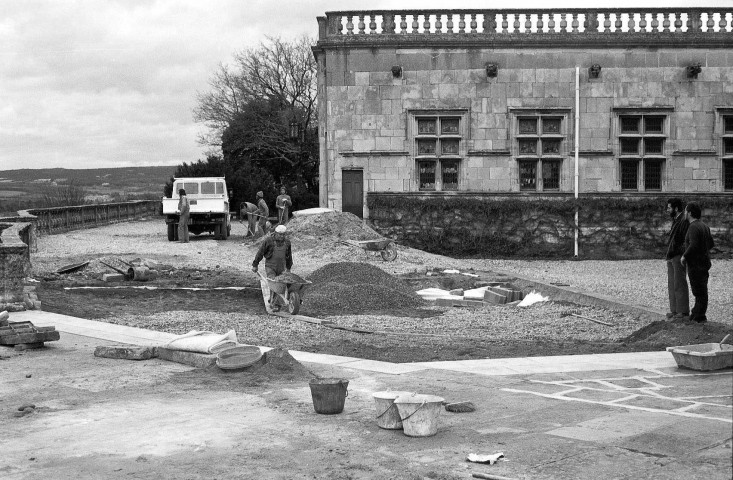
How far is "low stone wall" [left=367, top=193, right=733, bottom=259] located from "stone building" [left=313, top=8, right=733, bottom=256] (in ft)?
1.24

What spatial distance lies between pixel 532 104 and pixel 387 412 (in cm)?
2456

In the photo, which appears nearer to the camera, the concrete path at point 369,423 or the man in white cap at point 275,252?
the concrete path at point 369,423

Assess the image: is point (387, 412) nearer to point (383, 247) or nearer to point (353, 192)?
point (383, 247)

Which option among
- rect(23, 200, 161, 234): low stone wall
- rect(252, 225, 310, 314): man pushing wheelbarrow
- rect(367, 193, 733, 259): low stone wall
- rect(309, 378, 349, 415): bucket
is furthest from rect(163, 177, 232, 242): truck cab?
rect(309, 378, 349, 415): bucket

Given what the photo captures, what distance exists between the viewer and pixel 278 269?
708 inches

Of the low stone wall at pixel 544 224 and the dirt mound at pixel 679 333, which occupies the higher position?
the low stone wall at pixel 544 224

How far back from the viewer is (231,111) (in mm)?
64312

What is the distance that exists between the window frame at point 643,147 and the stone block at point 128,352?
73.8ft

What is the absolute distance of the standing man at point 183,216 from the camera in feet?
112

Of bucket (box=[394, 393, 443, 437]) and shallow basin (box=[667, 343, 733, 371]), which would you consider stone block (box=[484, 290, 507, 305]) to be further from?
bucket (box=[394, 393, 443, 437])

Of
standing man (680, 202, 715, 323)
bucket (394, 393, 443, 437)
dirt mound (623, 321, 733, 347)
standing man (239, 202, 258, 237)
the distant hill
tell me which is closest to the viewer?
bucket (394, 393, 443, 437)

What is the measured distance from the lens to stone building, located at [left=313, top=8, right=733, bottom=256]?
31562 millimetres

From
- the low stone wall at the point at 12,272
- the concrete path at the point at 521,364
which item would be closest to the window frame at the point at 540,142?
the low stone wall at the point at 12,272

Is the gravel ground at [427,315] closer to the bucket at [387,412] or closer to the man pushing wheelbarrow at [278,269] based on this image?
the man pushing wheelbarrow at [278,269]
